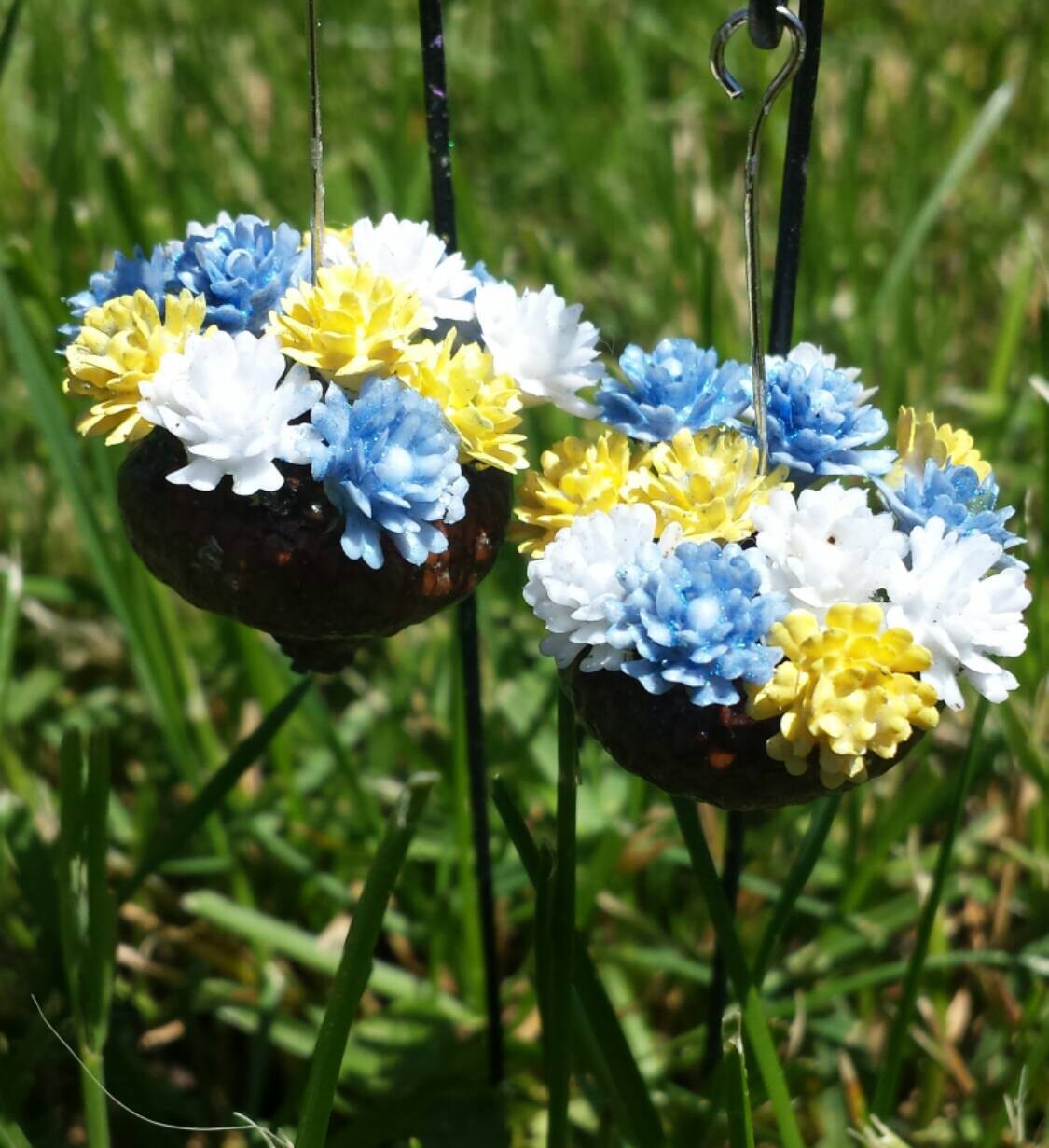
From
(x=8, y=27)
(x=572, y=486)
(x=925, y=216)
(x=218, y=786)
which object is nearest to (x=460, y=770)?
(x=218, y=786)

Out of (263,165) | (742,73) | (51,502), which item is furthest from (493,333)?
(742,73)

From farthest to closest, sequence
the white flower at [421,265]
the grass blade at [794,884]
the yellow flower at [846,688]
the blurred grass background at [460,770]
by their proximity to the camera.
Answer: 1. the blurred grass background at [460,770]
2. the grass blade at [794,884]
3. the white flower at [421,265]
4. the yellow flower at [846,688]

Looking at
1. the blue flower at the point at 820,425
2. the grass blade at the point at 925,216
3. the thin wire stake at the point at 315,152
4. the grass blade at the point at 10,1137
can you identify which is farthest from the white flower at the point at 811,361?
the grass blade at the point at 925,216

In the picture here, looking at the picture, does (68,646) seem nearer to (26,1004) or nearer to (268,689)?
(268,689)

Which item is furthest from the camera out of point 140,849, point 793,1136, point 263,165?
point 263,165

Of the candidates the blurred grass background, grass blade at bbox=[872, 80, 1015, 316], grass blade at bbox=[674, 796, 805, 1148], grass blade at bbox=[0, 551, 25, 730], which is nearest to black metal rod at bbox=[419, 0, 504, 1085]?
the blurred grass background

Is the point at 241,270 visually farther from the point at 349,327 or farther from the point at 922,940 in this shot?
the point at 922,940

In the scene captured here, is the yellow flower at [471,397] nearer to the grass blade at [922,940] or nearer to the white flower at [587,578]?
the white flower at [587,578]
